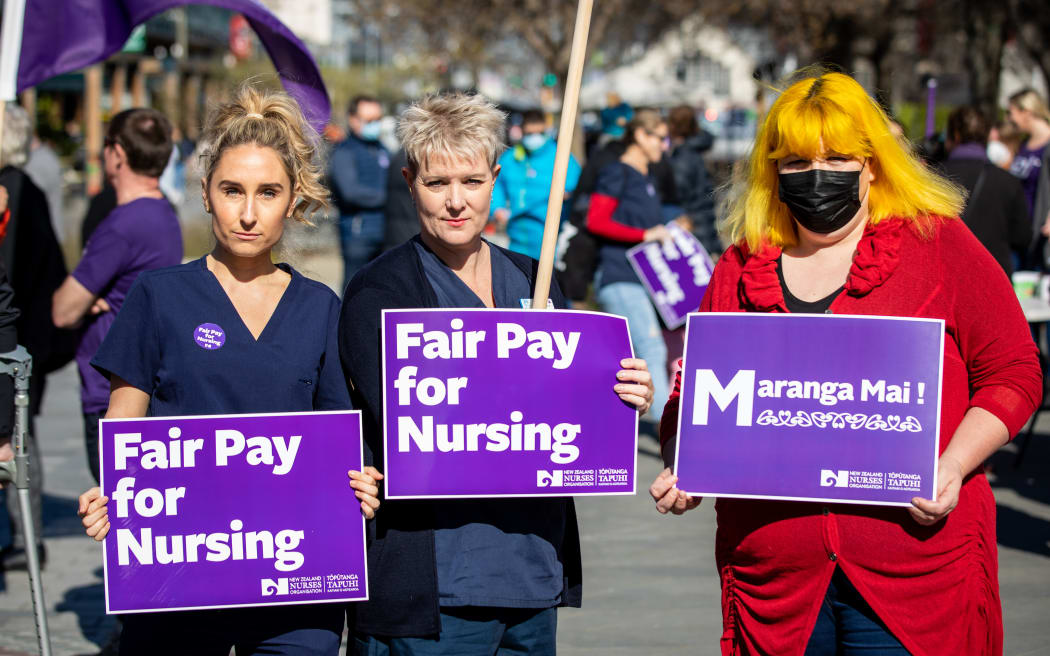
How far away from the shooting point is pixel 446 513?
3.07 meters

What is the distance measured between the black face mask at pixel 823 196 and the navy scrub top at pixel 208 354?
116 centimetres

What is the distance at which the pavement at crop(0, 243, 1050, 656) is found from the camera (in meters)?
5.37

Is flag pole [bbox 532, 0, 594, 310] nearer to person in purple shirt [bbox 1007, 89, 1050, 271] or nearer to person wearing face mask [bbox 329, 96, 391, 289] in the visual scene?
person in purple shirt [bbox 1007, 89, 1050, 271]

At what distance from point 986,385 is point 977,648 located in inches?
23.1

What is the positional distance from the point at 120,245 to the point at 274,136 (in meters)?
2.15

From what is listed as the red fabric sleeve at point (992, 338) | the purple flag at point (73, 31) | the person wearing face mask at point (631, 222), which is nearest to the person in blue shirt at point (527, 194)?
the person wearing face mask at point (631, 222)

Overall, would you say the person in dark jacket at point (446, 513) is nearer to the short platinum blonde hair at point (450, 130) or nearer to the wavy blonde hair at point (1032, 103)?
the short platinum blonde hair at point (450, 130)

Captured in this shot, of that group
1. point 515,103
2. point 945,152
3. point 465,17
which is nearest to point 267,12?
point 945,152

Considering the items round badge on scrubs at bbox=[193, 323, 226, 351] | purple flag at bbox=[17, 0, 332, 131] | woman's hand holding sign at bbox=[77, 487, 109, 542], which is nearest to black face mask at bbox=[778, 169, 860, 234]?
round badge on scrubs at bbox=[193, 323, 226, 351]

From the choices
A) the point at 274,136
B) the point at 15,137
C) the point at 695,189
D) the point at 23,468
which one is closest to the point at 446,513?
the point at 274,136

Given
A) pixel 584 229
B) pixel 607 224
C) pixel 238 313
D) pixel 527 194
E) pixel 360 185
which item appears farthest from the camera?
pixel 360 185

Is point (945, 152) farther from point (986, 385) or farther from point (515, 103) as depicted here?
point (515, 103)

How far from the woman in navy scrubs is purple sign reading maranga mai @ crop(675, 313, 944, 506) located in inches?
32.1

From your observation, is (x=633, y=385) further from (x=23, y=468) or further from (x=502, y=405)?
(x=23, y=468)
